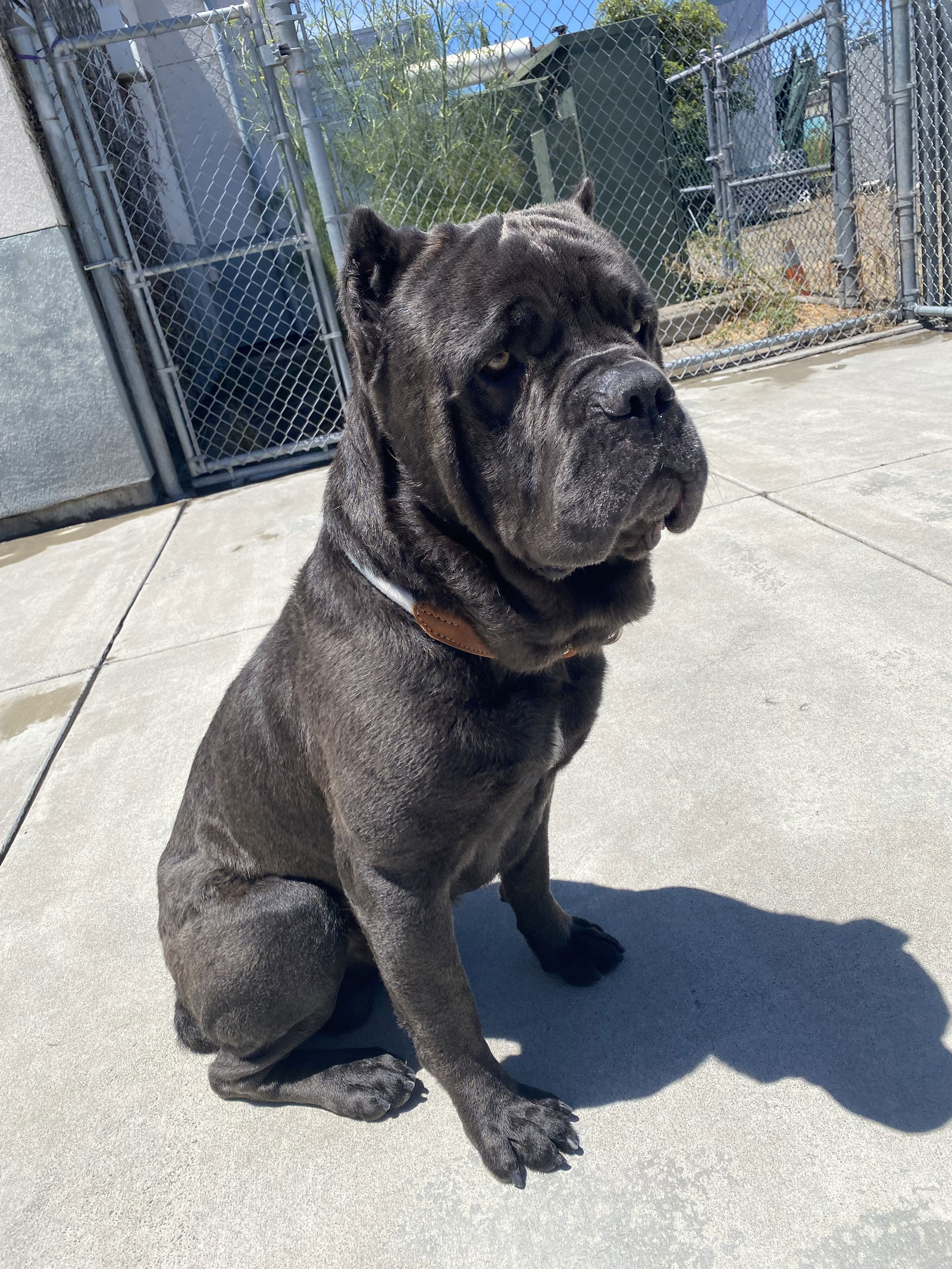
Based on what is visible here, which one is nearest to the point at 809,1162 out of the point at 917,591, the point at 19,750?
the point at 917,591

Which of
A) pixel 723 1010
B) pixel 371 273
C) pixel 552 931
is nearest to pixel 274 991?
pixel 552 931

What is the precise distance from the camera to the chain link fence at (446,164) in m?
6.32

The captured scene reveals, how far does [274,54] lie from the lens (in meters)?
5.78

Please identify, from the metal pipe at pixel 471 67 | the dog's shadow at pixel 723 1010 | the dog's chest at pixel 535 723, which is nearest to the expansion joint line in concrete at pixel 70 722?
the dog's shadow at pixel 723 1010

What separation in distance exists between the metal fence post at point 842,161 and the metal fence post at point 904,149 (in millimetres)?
470

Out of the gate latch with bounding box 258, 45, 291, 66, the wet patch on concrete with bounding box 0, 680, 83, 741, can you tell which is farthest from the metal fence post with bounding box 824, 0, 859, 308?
the wet patch on concrete with bounding box 0, 680, 83, 741

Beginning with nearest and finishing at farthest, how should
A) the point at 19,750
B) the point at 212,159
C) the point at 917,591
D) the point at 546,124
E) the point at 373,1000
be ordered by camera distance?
1. the point at 373,1000
2. the point at 917,591
3. the point at 19,750
4. the point at 546,124
5. the point at 212,159

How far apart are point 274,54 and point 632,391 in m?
5.50

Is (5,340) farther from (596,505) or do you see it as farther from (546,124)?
(596,505)

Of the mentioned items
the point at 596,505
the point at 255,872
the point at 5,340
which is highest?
the point at 5,340

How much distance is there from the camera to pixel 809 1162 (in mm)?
1635

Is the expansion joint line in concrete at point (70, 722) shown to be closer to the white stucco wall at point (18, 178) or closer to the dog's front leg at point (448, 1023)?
the dog's front leg at point (448, 1023)

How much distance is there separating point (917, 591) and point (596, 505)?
228cm

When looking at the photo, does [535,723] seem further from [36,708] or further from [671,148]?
[671,148]
